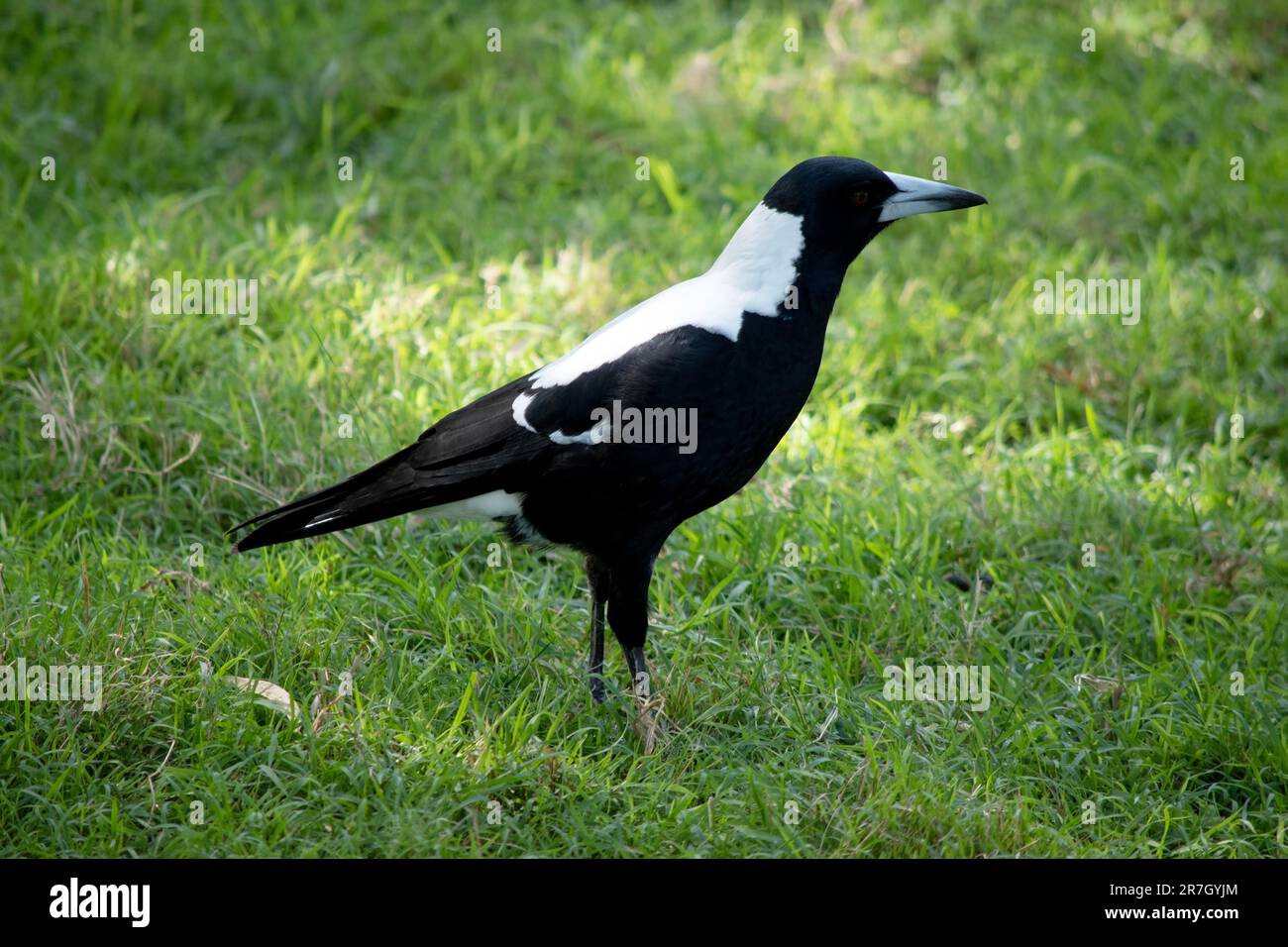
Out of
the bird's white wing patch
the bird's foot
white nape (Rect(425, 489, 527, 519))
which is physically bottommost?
the bird's foot

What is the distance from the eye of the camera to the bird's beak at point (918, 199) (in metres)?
2.96

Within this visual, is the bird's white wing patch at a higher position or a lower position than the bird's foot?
higher

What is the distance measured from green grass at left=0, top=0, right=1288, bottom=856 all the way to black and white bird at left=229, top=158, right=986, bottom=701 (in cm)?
31

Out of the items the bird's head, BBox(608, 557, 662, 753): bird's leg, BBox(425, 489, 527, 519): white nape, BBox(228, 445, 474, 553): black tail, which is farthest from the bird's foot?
the bird's head

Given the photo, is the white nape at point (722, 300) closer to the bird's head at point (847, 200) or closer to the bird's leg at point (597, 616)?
the bird's head at point (847, 200)

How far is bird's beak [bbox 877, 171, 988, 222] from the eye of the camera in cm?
296

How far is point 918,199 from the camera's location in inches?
117

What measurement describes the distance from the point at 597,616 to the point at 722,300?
737 mm

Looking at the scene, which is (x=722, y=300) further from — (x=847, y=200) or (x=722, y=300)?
(x=847, y=200)

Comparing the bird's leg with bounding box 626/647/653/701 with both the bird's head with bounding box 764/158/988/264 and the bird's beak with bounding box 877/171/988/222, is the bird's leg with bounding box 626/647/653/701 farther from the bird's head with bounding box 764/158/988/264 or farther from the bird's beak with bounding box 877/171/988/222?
the bird's beak with bounding box 877/171/988/222

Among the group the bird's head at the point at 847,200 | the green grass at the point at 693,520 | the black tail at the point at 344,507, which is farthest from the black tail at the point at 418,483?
the bird's head at the point at 847,200

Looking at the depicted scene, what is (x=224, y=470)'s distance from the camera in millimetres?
3602

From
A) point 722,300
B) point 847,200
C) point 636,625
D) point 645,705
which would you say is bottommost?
point 645,705

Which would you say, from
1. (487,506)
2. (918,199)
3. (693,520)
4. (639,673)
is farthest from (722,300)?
(693,520)
